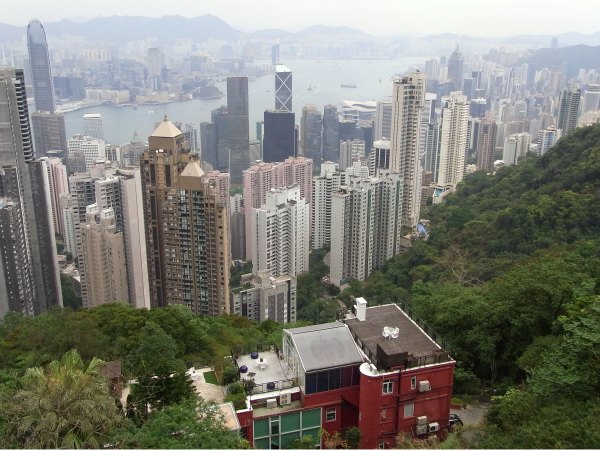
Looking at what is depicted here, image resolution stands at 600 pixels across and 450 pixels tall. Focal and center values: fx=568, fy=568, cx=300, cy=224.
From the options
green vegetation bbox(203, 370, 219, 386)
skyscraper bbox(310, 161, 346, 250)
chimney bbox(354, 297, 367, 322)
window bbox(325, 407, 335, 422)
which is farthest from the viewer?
skyscraper bbox(310, 161, 346, 250)

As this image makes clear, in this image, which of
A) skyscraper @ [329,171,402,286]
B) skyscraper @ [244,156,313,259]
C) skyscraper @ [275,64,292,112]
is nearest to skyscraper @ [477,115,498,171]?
skyscraper @ [244,156,313,259]

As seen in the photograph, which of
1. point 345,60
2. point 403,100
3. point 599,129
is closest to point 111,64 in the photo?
point 345,60

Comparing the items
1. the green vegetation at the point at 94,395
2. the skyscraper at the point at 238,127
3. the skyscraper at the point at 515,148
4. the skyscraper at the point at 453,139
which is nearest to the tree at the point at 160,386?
the green vegetation at the point at 94,395

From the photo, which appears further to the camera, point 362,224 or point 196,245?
point 362,224

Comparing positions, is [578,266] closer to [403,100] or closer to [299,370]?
[299,370]

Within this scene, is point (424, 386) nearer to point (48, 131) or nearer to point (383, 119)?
point (48, 131)

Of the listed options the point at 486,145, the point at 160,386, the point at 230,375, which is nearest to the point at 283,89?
the point at 486,145

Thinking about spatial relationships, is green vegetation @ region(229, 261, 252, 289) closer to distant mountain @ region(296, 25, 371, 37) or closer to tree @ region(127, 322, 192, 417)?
tree @ region(127, 322, 192, 417)
